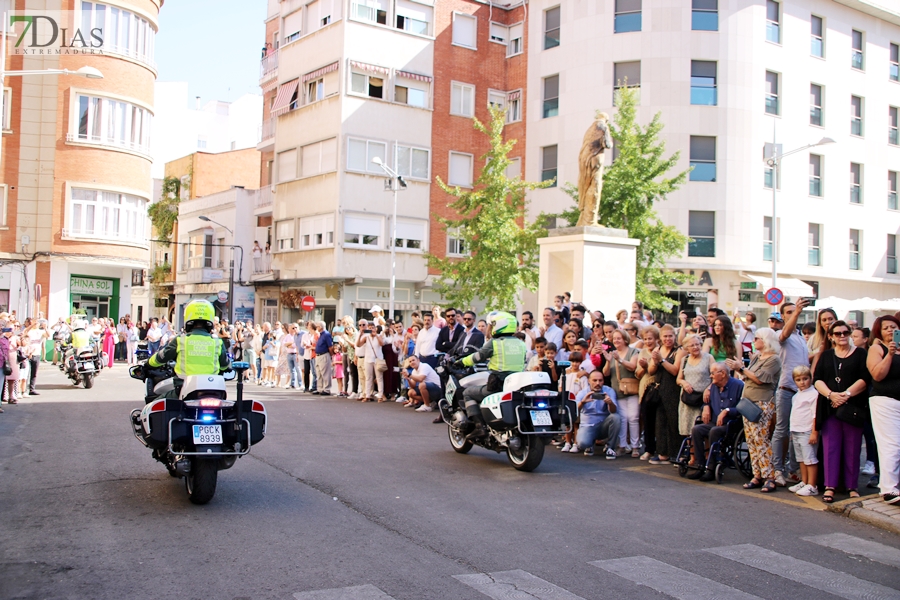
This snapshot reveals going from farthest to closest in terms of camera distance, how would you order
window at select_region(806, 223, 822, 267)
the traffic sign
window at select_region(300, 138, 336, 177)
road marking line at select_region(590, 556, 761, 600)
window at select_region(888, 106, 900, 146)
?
window at select_region(888, 106, 900, 146) → window at select_region(300, 138, 336, 177) → window at select_region(806, 223, 822, 267) → the traffic sign → road marking line at select_region(590, 556, 761, 600)

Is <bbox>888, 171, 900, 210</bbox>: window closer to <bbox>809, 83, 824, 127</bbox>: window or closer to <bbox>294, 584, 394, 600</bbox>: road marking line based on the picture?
<bbox>809, 83, 824, 127</bbox>: window

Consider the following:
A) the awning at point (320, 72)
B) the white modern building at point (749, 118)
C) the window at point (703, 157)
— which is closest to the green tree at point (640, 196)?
the white modern building at point (749, 118)

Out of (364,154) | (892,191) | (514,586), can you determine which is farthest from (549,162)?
(514,586)

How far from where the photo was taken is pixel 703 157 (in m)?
34.1

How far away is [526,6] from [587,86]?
679 cm

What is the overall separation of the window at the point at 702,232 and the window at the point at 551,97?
7820 mm

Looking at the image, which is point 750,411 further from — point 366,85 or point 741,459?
point 366,85

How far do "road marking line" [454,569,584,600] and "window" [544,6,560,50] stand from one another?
1371 inches

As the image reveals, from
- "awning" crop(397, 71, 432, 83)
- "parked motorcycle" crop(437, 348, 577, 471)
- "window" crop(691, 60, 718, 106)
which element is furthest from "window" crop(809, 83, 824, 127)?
"parked motorcycle" crop(437, 348, 577, 471)

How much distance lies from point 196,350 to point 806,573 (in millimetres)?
5531

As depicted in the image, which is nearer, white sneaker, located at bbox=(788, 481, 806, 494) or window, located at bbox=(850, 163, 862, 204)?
white sneaker, located at bbox=(788, 481, 806, 494)

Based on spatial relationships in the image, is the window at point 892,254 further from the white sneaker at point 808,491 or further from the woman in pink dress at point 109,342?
the white sneaker at point 808,491

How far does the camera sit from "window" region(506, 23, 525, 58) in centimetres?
4075

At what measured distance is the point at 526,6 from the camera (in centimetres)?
4016
